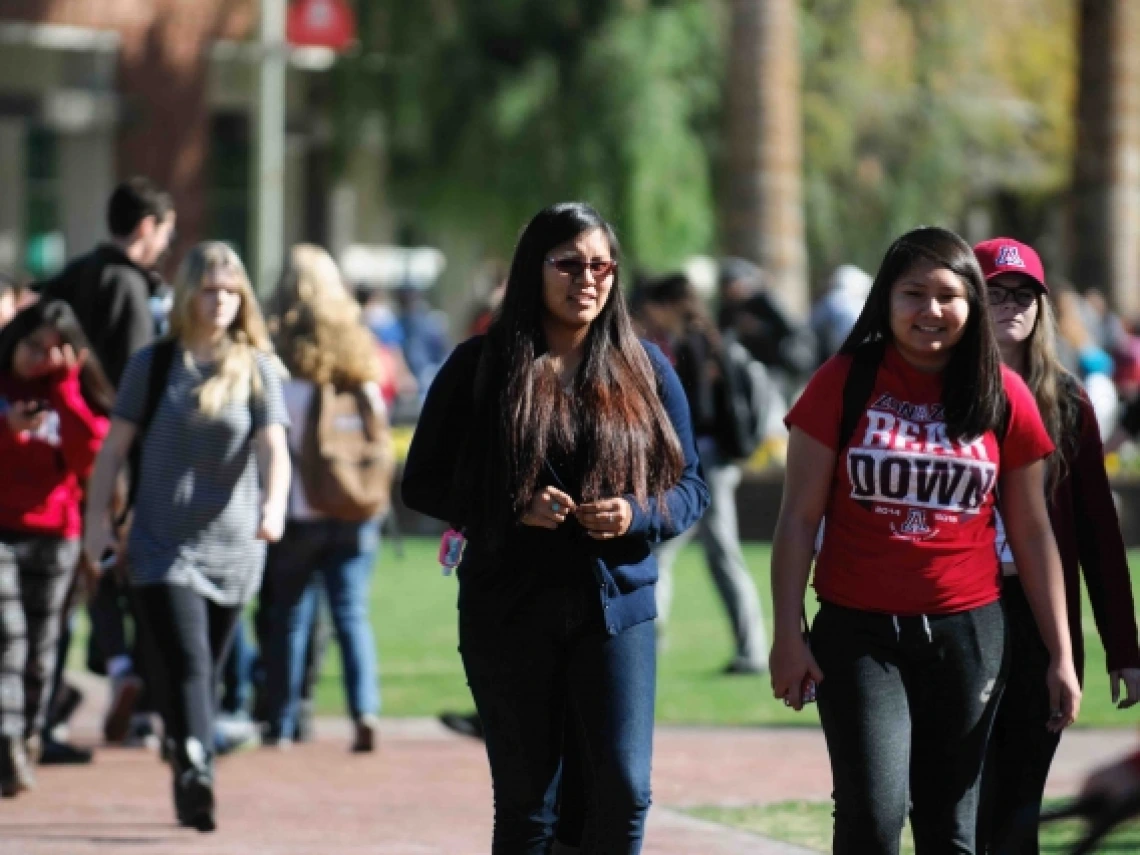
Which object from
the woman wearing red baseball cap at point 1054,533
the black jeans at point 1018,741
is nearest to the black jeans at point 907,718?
the black jeans at point 1018,741

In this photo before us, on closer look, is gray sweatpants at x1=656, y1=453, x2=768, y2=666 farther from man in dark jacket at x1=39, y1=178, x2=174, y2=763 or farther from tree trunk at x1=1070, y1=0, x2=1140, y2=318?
tree trunk at x1=1070, y1=0, x2=1140, y2=318

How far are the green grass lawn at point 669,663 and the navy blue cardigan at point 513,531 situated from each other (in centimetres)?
495

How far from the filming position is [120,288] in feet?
29.5

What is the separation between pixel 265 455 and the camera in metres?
7.69

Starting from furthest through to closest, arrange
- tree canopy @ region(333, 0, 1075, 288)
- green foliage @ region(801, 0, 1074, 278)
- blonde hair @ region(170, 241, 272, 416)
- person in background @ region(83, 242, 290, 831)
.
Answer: green foliage @ region(801, 0, 1074, 278) < tree canopy @ region(333, 0, 1075, 288) < blonde hair @ region(170, 241, 272, 416) < person in background @ region(83, 242, 290, 831)

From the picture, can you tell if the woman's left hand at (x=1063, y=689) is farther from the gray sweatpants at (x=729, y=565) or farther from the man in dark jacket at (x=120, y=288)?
the gray sweatpants at (x=729, y=565)

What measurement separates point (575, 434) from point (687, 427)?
0.36m

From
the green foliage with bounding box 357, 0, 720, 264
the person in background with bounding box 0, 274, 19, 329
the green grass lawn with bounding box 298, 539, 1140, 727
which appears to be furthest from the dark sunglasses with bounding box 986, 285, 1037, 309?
the green foliage with bounding box 357, 0, 720, 264

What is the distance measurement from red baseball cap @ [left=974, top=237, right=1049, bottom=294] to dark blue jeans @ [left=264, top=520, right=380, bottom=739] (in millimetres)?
4253

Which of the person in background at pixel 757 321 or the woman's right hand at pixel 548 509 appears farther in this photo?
the person in background at pixel 757 321

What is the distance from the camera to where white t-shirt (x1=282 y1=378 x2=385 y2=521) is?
9297 mm

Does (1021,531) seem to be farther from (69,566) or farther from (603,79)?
(603,79)

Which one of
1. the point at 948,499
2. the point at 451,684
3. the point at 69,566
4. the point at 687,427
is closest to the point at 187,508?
the point at 69,566

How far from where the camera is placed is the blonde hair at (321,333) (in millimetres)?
9242
